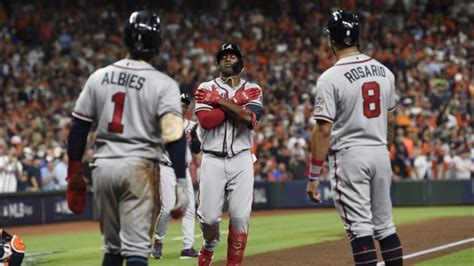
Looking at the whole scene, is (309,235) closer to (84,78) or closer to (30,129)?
(30,129)

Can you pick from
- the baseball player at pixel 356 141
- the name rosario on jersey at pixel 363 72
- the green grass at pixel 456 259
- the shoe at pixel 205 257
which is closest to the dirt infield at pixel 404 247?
the green grass at pixel 456 259

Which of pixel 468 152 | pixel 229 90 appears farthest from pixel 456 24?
pixel 229 90

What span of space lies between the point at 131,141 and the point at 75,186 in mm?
527

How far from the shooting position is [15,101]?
30375 mm

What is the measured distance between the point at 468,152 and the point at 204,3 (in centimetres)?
1576

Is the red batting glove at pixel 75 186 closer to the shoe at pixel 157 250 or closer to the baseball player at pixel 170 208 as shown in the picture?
the baseball player at pixel 170 208

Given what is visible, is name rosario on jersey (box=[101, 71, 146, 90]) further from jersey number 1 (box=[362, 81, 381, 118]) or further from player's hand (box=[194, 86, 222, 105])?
player's hand (box=[194, 86, 222, 105])

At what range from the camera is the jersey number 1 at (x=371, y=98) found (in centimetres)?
842

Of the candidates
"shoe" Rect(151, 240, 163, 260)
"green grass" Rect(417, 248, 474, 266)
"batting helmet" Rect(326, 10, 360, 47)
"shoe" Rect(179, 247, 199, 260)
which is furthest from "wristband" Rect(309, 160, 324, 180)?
"shoe" Rect(151, 240, 163, 260)

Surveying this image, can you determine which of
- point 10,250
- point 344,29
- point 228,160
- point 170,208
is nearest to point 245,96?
point 228,160

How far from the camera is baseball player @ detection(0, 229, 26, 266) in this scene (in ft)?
35.8

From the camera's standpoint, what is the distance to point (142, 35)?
24.8 ft

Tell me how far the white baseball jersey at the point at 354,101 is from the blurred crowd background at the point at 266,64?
608 inches

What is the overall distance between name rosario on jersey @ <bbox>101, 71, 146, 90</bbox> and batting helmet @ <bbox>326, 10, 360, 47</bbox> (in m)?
1.83
